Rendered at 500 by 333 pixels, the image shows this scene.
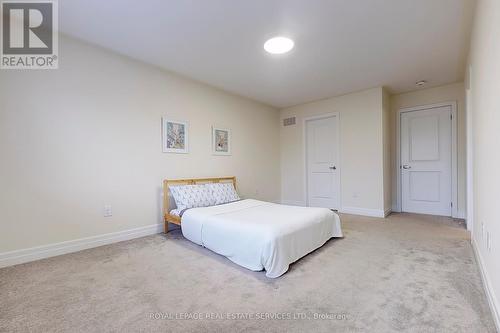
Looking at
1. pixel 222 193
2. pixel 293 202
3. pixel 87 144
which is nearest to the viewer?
pixel 87 144

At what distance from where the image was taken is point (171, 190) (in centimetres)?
330

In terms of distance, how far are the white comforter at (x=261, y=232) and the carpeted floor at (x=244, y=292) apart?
0.11 metres

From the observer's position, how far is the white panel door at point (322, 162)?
4.87m

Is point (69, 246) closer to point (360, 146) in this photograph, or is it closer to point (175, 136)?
point (175, 136)

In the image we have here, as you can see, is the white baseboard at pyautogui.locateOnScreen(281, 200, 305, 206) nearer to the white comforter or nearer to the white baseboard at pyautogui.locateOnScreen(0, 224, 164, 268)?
the white comforter

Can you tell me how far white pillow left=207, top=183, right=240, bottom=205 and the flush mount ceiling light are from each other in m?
2.07

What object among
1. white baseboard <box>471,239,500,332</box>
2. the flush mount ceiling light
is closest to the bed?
white baseboard <box>471,239,500,332</box>

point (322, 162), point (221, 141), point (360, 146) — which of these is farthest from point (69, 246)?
point (360, 146)

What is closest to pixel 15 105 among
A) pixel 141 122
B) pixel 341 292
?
pixel 141 122

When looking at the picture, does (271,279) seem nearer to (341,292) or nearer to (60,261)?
(341,292)

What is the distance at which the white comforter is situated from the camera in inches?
80.0

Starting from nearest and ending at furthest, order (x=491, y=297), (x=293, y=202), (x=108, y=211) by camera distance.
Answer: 1. (x=491, y=297)
2. (x=108, y=211)
3. (x=293, y=202)

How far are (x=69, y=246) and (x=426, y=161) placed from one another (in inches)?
222

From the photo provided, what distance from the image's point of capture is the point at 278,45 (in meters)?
2.74
